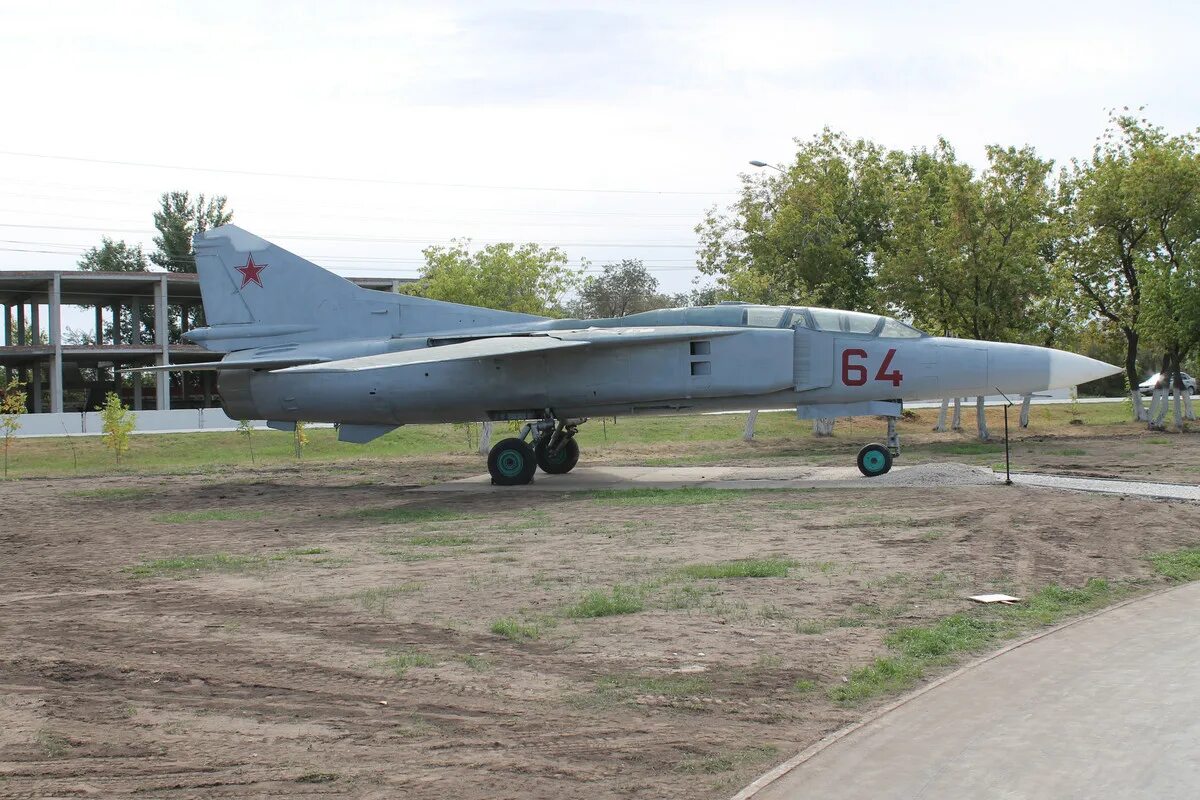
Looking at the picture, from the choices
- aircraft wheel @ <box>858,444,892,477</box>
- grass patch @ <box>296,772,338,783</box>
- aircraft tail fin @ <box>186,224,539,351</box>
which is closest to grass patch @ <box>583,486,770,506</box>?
aircraft wheel @ <box>858,444,892,477</box>

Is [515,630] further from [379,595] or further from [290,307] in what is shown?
[290,307]

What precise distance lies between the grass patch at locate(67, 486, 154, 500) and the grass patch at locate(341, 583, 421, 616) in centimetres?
1133

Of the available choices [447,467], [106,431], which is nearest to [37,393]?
[106,431]

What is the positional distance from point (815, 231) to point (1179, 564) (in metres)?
25.5

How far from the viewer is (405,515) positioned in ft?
49.7

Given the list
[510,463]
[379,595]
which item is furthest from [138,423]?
[379,595]

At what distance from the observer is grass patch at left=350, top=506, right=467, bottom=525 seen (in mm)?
14547

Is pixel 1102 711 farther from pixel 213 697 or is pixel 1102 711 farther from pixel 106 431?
pixel 106 431

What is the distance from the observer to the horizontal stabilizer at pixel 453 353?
17000 millimetres

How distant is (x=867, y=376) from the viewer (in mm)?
18500

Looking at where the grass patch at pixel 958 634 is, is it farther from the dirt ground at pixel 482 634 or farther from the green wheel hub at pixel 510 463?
the green wheel hub at pixel 510 463

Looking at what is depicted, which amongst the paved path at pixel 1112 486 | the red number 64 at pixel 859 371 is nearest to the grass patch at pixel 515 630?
the paved path at pixel 1112 486

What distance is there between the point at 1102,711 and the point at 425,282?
3324 centimetres

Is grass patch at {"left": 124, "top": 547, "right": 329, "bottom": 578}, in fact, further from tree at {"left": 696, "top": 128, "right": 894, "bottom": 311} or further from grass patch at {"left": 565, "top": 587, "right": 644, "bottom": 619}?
tree at {"left": 696, "top": 128, "right": 894, "bottom": 311}
